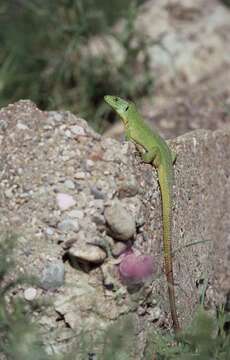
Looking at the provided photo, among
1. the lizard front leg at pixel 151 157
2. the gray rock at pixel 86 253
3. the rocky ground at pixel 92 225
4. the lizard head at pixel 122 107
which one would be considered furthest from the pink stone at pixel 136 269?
the lizard head at pixel 122 107

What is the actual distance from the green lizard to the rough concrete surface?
4cm

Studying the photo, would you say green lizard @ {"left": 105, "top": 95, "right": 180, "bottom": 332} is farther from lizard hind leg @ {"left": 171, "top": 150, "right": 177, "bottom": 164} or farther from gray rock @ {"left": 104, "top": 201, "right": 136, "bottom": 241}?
gray rock @ {"left": 104, "top": 201, "right": 136, "bottom": 241}

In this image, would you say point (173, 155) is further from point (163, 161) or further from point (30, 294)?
point (30, 294)

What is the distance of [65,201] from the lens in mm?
4805

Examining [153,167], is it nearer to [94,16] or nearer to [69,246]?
[69,246]

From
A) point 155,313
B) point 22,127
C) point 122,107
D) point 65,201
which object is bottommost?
point 155,313

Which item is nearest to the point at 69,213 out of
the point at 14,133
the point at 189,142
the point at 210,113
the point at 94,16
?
the point at 14,133

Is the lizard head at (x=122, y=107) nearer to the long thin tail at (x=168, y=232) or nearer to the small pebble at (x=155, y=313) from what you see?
the long thin tail at (x=168, y=232)

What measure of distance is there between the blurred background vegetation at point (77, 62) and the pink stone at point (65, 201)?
3893 millimetres

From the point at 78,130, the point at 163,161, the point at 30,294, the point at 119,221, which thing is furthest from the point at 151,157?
the point at 30,294

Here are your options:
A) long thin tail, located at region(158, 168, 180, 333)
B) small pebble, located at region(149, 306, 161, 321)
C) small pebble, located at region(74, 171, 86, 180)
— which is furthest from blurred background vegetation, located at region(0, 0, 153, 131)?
small pebble, located at region(149, 306, 161, 321)

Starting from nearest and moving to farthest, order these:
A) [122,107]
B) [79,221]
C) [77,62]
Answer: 1. [79,221]
2. [122,107]
3. [77,62]

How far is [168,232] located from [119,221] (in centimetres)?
42

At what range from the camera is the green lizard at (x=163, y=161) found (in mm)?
5008
